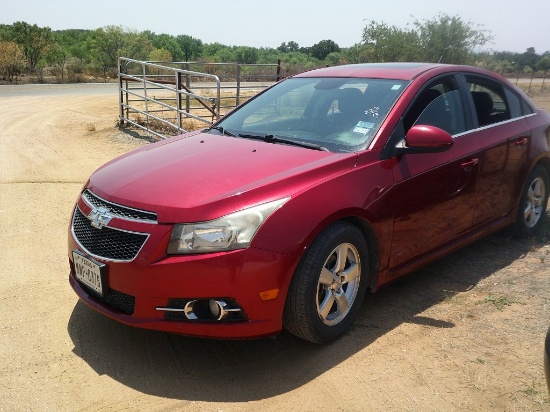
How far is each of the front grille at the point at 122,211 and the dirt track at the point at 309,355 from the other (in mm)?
853

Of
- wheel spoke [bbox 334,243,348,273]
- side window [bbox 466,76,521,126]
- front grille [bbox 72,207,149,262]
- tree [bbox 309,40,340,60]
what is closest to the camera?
front grille [bbox 72,207,149,262]

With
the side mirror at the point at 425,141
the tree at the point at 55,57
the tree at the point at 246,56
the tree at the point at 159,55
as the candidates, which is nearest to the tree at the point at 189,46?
the tree at the point at 246,56

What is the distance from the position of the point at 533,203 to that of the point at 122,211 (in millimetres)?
4140

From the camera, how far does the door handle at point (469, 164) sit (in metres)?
4.34

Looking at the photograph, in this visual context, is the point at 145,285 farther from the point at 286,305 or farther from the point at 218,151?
the point at 218,151

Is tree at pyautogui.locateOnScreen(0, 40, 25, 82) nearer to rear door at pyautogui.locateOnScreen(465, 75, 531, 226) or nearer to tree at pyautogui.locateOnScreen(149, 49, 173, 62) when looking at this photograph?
tree at pyautogui.locateOnScreen(149, 49, 173, 62)

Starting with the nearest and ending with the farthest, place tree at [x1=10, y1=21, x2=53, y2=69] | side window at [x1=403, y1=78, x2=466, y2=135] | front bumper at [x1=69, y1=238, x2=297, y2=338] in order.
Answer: front bumper at [x1=69, y1=238, x2=297, y2=338] → side window at [x1=403, y1=78, x2=466, y2=135] → tree at [x1=10, y1=21, x2=53, y2=69]

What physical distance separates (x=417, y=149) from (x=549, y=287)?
1.73m

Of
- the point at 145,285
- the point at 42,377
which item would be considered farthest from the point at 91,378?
the point at 145,285

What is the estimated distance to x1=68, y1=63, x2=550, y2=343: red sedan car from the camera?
9.90 ft

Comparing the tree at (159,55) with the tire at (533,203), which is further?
the tree at (159,55)

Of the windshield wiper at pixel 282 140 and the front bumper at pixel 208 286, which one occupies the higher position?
the windshield wiper at pixel 282 140

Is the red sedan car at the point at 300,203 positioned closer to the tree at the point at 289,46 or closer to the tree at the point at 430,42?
the tree at the point at 430,42

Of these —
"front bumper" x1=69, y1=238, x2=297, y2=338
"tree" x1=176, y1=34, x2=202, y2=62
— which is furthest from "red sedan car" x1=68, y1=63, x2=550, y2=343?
"tree" x1=176, y1=34, x2=202, y2=62
